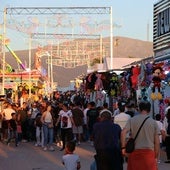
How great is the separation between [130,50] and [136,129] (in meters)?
154

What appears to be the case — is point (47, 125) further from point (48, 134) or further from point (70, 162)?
point (70, 162)

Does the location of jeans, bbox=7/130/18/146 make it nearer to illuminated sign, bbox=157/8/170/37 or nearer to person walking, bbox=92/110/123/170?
illuminated sign, bbox=157/8/170/37

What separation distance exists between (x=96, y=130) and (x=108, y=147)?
1.28 feet

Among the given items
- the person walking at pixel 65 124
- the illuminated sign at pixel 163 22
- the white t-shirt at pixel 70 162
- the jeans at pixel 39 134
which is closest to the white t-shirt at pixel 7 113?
the jeans at pixel 39 134

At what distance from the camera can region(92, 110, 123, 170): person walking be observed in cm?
1084

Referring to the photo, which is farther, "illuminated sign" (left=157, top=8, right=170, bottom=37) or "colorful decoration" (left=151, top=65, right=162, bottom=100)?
"illuminated sign" (left=157, top=8, right=170, bottom=37)

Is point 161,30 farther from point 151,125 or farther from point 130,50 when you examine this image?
point 130,50

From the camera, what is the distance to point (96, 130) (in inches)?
432

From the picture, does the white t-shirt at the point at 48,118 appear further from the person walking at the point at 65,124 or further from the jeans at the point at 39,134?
the jeans at the point at 39,134

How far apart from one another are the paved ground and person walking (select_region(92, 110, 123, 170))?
14.9 ft

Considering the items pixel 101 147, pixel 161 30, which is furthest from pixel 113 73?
pixel 101 147

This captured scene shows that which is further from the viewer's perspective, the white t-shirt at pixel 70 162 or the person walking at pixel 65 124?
the person walking at pixel 65 124

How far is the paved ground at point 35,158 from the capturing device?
16.1 meters

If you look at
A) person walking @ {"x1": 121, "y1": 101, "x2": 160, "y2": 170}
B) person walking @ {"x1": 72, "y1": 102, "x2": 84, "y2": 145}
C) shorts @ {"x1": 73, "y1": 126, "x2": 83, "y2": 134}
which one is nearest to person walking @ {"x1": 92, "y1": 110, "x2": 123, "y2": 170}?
person walking @ {"x1": 121, "y1": 101, "x2": 160, "y2": 170}
